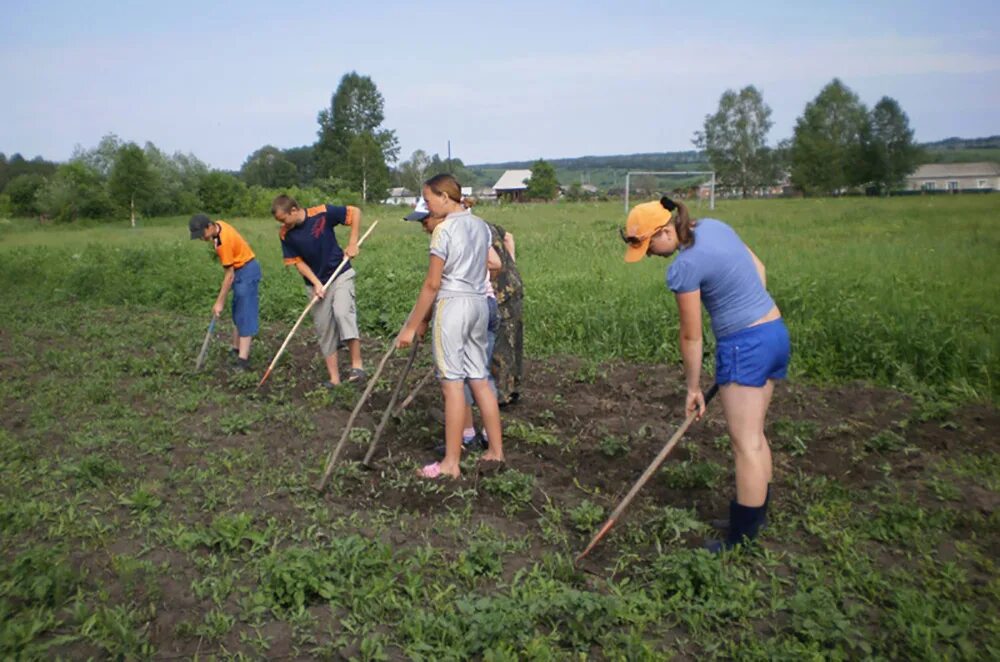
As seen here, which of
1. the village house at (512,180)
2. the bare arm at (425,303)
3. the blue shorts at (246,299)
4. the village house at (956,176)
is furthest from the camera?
the village house at (512,180)

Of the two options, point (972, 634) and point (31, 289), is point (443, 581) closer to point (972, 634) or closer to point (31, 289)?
point (972, 634)

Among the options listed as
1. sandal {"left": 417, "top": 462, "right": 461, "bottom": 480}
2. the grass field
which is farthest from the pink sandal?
the grass field

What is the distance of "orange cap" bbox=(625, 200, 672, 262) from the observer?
3.80m

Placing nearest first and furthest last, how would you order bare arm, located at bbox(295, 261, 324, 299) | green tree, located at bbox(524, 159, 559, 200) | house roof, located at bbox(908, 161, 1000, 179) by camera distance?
bare arm, located at bbox(295, 261, 324, 299) < green tree, located at bbox(524, 159, 559, 200) < house roof, located at bbox(908, 161, 1000, 179)

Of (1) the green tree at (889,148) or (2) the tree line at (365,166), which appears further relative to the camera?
(1) the green tree at (889,148)

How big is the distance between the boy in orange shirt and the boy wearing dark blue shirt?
627mm

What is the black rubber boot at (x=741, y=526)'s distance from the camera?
3975mm

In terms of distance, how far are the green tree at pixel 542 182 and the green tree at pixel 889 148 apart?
2374 centimetres

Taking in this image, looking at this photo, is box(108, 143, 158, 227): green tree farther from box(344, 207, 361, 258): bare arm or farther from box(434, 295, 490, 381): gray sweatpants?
box(434, 295, 490, 381): gray sweatpants

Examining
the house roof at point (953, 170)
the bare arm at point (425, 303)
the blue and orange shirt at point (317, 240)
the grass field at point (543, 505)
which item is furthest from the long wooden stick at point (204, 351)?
the house roof at point (953, 170)

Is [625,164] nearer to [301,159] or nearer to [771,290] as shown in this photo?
[301,159]

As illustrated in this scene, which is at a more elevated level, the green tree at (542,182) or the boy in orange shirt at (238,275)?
the green tree at (542,182)

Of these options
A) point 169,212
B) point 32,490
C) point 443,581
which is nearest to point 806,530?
point 443,581

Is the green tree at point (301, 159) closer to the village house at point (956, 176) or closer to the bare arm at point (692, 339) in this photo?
the village house at point (956, 176)
